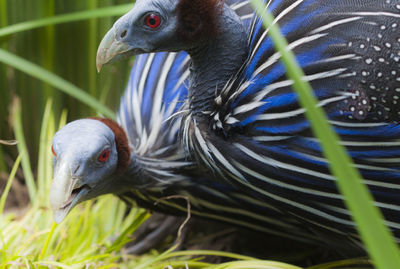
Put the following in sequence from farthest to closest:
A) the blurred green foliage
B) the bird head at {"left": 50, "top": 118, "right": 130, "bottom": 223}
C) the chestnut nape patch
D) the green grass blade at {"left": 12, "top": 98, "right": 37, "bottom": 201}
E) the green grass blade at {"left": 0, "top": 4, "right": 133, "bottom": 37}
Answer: the blurred green foliage → the green grass blade at {"left": 12, "top": 98, "right": 37, "bottom": 201} → the green grass blade at {"left": 0, "top": 4, "right": 133, "bottom": 37} → the chestnut nape patch → the bird head at {"left": 50, "top": 118, "right": 130, "bottom": 223}

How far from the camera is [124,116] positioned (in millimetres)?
1418

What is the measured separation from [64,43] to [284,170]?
0.99m

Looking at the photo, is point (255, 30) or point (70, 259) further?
point (70, 259)

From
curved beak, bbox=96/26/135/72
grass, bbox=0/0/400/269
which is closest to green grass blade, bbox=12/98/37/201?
grass, bbox=0/0/400/269

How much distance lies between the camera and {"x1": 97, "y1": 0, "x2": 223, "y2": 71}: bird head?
1.05m

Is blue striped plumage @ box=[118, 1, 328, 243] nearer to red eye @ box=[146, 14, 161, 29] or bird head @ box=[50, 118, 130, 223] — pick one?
bird head @ box=[50, 118, 130, 223]

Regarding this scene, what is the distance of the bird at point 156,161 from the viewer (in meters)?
1.18

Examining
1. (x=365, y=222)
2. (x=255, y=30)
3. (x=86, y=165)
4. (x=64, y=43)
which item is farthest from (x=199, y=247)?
(x=365, y=222)

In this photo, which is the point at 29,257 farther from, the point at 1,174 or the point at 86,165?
the point at 1,174

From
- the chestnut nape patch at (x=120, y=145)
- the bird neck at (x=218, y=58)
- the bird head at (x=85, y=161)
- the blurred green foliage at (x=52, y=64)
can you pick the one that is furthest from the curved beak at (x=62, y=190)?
the blurred green foliage at (x=52, y=64)

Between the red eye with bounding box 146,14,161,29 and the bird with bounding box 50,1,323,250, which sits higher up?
the red eye with bounding box 146,14,161,29

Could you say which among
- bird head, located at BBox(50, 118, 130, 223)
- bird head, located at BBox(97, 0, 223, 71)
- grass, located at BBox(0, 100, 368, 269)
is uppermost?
bird head, located at BBox(97, 0, 223, 71)

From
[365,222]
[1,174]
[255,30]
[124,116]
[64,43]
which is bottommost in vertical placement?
[365,222]

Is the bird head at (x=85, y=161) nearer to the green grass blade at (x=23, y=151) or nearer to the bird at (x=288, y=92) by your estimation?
the bird at (x=288, y=92)
